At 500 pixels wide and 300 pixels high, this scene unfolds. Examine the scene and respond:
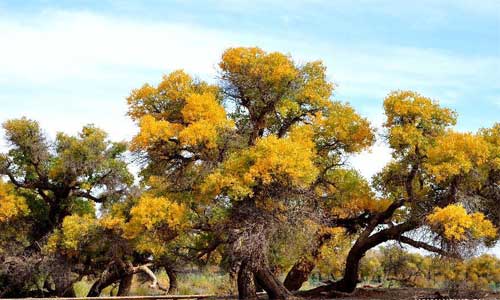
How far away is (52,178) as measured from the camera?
23219 mm

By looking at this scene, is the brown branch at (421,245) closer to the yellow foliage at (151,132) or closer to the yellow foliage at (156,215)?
the yellow foliage at (156,215)

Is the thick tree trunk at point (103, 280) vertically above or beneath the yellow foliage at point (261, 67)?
beneath

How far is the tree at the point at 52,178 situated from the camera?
22.5 meters

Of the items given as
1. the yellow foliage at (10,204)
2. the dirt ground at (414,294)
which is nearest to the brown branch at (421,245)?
the dirt ground at (414,294)

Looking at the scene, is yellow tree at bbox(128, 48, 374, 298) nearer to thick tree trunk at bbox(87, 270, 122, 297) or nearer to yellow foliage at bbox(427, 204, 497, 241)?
yellow foliage at bbox(427, 204, 497, 241)

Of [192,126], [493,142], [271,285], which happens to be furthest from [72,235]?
[493,142]

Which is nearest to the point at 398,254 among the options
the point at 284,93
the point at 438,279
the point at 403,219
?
the point at 438,279

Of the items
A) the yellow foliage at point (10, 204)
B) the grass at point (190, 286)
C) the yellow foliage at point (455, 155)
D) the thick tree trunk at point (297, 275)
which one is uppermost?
the yellow foliage at point (455, 155)

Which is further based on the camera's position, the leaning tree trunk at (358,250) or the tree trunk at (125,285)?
the tree trunk at (125,285)

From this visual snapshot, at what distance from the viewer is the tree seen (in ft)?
73.8

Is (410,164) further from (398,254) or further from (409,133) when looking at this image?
(398,254)

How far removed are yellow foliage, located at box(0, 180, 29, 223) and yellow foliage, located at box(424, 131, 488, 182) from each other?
1447 centimetres

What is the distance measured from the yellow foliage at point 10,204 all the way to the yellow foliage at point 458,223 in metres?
14.5

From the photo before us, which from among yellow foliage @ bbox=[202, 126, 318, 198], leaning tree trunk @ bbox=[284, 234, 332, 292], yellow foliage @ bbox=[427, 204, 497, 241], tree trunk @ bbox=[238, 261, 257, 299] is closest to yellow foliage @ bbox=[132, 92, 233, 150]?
yellow foliage @ bbox=[202, 126, 318, 198]
